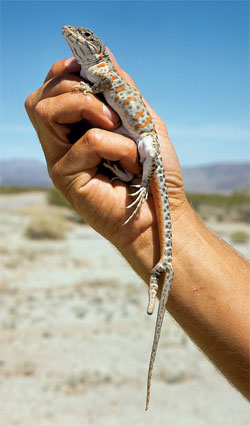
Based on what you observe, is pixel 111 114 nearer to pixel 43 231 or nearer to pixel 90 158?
pixel 90 158

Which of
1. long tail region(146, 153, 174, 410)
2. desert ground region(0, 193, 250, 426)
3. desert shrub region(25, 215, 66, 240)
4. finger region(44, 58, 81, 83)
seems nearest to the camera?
long tail region(146, 153, 174, 410)

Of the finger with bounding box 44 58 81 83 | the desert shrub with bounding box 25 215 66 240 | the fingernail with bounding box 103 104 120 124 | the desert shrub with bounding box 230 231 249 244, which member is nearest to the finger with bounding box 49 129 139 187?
the fingernail with bounding box 103 104 120 124

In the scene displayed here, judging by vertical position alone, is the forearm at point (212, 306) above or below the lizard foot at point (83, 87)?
below

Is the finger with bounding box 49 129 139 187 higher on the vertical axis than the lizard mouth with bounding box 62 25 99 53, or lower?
lower

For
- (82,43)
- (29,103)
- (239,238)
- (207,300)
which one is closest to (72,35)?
(82,43)

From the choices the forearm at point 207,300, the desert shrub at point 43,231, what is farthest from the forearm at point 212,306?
the desert shrub at point 43,231

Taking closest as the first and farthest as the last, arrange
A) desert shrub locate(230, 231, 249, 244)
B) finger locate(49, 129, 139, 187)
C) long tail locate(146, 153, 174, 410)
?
long tail locate(146, 153, 174, 410) < finger locate(49, 129, 139, 187) < desert shrub locate(230, 231, 249, 244)

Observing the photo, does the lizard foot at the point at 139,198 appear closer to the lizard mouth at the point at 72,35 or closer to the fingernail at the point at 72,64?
the fingernail at the point at 72,64

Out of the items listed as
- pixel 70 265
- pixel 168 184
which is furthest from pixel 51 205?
pixel 168 184

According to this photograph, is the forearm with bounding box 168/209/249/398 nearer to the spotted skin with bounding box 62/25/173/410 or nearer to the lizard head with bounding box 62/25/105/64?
the spotted skin with bounding box 62/25/173/410
